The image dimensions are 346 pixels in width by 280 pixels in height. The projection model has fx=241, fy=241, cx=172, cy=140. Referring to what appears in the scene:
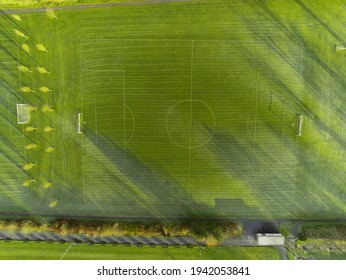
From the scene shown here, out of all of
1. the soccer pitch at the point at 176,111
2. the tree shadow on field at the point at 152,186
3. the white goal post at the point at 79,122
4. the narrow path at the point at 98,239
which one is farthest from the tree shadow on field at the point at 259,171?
the white goal post at the point at 79,122

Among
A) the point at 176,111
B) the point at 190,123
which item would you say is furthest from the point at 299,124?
the point at 176,111

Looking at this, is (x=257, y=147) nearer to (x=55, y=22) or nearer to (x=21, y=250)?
(x=55, y=22)

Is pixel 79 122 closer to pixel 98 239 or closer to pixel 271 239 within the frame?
pixel 98 239

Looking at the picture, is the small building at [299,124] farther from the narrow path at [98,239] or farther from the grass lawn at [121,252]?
the narrow path at [98,239]

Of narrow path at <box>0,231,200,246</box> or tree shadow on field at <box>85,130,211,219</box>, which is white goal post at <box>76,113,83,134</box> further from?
narrow path at <box>0,231,200,246</box>

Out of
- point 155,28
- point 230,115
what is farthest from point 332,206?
point 155,28

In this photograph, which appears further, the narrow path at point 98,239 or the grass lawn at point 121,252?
the narrow path at point 98,239
